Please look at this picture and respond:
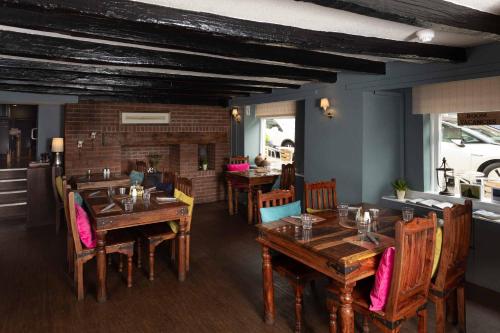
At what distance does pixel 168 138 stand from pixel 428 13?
5.23m

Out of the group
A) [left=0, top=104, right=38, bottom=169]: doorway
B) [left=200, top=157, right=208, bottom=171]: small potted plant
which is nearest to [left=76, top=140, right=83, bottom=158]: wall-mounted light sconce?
[left=200, top=157, right=208, bottom=171]: small potted plant

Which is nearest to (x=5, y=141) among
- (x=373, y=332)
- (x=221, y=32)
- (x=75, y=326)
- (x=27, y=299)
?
(x=27, y=299)

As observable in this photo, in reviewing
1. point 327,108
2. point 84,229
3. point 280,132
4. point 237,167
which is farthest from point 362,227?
point 280,132

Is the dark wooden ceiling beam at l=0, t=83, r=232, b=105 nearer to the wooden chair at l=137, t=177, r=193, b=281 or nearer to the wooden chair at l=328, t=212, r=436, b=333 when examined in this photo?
the wooden chair at l=137, t=177, r=193, b=281

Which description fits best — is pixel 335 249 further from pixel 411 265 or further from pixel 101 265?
pixel 101 265

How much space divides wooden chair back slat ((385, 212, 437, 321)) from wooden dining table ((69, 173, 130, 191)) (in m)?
4.30

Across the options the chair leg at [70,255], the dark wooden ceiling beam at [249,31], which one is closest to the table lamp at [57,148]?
the chair leg at [70,255]

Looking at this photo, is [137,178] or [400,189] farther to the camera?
[137,178]

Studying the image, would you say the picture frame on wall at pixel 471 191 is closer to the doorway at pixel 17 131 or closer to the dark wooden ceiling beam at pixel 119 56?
the dark wooden ceiling beam at pixel 119 56

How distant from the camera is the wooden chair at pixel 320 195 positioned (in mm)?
3439

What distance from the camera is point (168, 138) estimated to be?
255 inches

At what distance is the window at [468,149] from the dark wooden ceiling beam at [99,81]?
264 centimetres

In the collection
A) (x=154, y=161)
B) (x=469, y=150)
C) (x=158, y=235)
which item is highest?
(x=469, y=150)

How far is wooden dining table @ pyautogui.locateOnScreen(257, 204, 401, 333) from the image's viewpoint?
201cm
